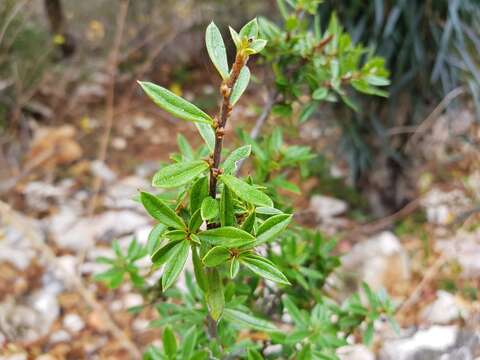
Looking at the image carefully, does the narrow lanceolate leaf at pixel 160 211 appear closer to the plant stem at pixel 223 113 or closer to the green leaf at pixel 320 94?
the plant stem at pixel 223 113

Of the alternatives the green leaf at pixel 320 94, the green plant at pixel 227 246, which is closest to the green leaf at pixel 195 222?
the green plant at pixel 227 246

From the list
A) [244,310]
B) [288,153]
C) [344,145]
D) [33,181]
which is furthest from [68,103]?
[244,310]

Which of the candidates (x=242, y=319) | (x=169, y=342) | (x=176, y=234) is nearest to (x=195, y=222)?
(x=176, y=234)

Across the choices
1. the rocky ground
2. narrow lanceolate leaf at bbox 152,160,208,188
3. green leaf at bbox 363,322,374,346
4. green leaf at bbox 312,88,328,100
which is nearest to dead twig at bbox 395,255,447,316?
the rocky ground

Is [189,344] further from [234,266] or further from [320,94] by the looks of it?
[320,94]

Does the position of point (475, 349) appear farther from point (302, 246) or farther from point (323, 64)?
point (323, 64)

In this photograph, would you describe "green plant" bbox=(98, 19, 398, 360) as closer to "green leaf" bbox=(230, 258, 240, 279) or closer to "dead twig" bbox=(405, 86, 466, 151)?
"green leaf" bbox=(230, 258, 240, 279)
